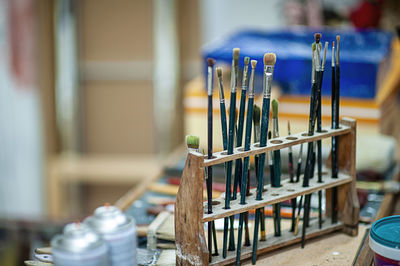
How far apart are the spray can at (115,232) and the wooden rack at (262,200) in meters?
0.16

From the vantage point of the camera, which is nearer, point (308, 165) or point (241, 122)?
point (241, 122)

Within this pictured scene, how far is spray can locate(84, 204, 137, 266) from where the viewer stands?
3.90ft

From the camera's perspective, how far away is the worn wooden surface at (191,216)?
1314 millimetres

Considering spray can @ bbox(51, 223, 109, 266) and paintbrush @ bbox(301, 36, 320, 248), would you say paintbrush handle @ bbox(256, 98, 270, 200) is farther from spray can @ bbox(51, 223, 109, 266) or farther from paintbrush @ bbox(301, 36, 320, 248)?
spray can @ bbox(51, 223, 109, 266)

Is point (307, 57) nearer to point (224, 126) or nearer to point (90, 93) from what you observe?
point (224, 126)

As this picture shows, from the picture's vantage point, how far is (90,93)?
421cm

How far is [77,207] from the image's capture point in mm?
4297

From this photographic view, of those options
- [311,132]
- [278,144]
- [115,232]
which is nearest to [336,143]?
[311,132]

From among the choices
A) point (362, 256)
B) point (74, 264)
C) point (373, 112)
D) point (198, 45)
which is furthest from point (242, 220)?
point (198, 45)

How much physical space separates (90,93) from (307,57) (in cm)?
215

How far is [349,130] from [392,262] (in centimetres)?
41

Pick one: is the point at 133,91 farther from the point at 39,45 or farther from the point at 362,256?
the point at 362,256

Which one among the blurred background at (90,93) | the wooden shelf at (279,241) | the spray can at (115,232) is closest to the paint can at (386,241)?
the wooden shelf at (279,241)

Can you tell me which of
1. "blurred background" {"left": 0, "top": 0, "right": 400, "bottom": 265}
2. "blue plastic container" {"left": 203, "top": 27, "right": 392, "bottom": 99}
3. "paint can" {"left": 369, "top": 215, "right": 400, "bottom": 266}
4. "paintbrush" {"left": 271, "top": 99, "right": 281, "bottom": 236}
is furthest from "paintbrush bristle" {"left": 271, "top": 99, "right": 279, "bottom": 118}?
"blurred background" {"left": 0, "top": 0, "right": 400, "bottom": 265}
